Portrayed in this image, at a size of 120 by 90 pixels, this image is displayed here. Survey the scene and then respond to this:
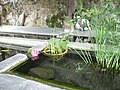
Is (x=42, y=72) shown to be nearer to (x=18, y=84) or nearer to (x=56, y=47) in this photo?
(x=18, y=84)

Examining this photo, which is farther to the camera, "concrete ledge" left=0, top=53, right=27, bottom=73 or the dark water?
"concrete ledge" left=0, top=53, right=27, bottom=73

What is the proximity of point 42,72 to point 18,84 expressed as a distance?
1.87 ft

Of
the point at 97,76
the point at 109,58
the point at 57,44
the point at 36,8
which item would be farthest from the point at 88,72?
the point at 36,8

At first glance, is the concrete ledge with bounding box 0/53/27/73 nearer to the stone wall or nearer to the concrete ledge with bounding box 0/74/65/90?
the concrete ledge with bounding box 0/74/65/90

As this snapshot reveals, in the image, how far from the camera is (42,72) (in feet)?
8.30

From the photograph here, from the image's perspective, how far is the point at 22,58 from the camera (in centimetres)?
280

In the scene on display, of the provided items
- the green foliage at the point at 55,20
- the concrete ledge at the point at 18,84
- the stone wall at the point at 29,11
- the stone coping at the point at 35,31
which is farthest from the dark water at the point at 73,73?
the stone wall at the point at 29,11

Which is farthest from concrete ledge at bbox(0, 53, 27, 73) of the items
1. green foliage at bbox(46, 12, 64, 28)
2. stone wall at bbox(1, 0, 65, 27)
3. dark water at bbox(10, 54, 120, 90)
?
stone wall at bbox(1, 0, 65, 27)

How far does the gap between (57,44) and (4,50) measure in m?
1.15

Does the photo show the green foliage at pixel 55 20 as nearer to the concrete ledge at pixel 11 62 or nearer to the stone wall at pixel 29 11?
the stone wall at pixel 29 11

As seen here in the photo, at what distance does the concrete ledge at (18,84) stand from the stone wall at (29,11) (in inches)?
203

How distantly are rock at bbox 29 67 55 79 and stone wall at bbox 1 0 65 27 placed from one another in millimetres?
4667

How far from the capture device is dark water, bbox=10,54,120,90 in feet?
7.47

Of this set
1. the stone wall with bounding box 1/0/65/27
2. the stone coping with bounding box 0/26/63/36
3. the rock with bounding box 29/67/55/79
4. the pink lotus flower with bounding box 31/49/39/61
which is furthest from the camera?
the stone wall with bounding box 1/0/65/27
